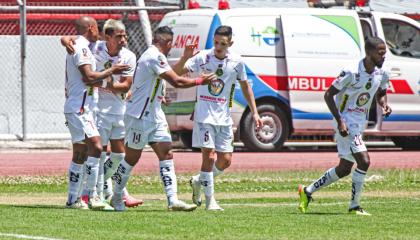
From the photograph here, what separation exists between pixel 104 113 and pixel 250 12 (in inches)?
372

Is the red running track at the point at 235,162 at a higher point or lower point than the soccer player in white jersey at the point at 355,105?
lower

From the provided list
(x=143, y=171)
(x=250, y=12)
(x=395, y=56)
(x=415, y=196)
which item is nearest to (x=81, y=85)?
(x=415, y=196)

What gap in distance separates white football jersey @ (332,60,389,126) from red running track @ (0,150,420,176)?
7.13 meters

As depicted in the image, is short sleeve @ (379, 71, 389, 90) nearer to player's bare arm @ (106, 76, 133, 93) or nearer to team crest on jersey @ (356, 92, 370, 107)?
team crest on jersey @ (356, 92, 370, 107)

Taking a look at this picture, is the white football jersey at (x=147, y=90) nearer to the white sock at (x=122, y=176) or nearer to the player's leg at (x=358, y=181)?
the white sock at (x=122, y=176)

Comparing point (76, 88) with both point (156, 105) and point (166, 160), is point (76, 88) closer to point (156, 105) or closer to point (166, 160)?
point (156, 105)

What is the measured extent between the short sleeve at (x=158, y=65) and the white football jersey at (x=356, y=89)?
1.83m

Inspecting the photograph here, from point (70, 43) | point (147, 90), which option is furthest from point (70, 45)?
point (147, 90)

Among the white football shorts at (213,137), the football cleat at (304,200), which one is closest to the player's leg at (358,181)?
the football cleat at (304,200)

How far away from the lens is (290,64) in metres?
24.9

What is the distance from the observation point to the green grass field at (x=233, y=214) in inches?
484

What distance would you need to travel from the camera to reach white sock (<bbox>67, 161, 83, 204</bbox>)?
1539 cm

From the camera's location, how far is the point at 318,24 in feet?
82.1

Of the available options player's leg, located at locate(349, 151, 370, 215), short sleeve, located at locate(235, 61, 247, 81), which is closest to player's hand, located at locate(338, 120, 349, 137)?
player's leg, located at locate(349, 151, 370, 215)
